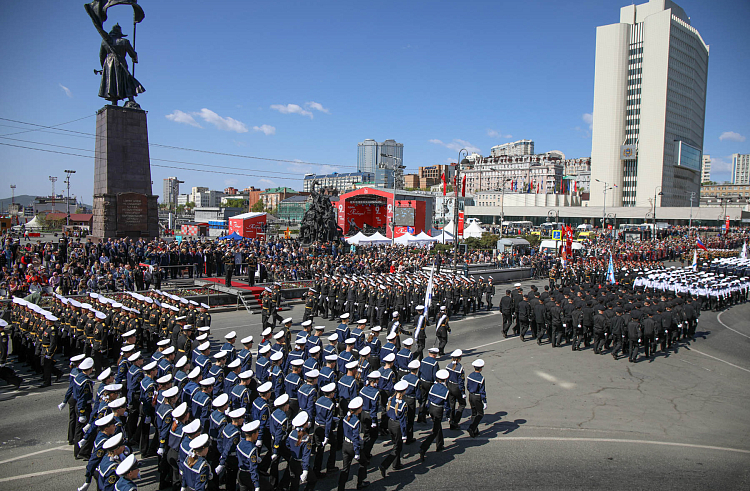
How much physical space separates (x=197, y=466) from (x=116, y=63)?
2645cm

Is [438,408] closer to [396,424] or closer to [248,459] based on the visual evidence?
[396,424]

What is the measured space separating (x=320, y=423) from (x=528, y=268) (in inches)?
1258

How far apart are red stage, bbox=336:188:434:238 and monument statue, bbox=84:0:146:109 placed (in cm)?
2786

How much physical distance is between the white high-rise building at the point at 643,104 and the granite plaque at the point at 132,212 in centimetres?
9056

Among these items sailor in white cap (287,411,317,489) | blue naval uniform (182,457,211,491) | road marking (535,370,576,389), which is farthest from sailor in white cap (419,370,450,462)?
road marking (535,370,576,389)

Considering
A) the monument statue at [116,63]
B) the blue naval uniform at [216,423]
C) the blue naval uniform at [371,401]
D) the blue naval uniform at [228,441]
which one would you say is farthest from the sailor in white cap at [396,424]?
the monument statue at [116,63]

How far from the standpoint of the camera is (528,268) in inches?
1425

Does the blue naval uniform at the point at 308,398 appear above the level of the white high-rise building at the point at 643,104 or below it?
below

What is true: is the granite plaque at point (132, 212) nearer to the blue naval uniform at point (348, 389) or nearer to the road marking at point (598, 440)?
the blue naval uniform at point (348, 389)

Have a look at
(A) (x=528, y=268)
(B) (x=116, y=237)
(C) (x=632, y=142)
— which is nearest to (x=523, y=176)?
(C) (x=632, y=142)

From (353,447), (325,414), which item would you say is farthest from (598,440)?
(325,414)

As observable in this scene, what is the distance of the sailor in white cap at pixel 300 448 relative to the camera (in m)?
6.18

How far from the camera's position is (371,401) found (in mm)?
7293

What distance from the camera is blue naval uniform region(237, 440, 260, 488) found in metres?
5.87
